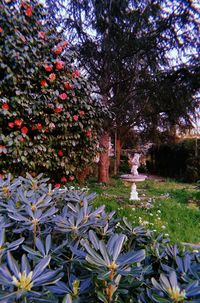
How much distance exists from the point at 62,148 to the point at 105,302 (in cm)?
312

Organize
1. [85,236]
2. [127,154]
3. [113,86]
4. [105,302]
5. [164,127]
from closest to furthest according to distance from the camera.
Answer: [105,302] < [85,236] < [113,86] < [164,127] < [127,154]

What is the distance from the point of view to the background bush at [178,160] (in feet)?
31.6

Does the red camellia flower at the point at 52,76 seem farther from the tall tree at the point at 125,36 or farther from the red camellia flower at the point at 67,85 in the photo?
the tall tree at the point at 125,36

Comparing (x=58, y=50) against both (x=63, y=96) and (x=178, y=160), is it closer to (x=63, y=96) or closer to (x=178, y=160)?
(x=63, y=96)

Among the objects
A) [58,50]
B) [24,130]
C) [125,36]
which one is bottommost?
[24,130]

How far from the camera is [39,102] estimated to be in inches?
128

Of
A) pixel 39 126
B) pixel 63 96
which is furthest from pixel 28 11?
pixel 39 126

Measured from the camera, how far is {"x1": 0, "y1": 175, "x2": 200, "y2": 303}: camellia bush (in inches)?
22.9

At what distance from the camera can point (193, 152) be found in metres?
10.1

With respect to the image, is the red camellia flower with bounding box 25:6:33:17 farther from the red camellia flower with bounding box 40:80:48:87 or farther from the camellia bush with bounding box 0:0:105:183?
the red camellia flower with bounding box 40:80:48:87

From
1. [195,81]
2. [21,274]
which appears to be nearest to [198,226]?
[21,274]

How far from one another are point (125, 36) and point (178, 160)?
6095 mm

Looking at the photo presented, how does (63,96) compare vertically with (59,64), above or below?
below

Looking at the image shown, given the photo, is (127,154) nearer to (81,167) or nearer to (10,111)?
(81,167)
